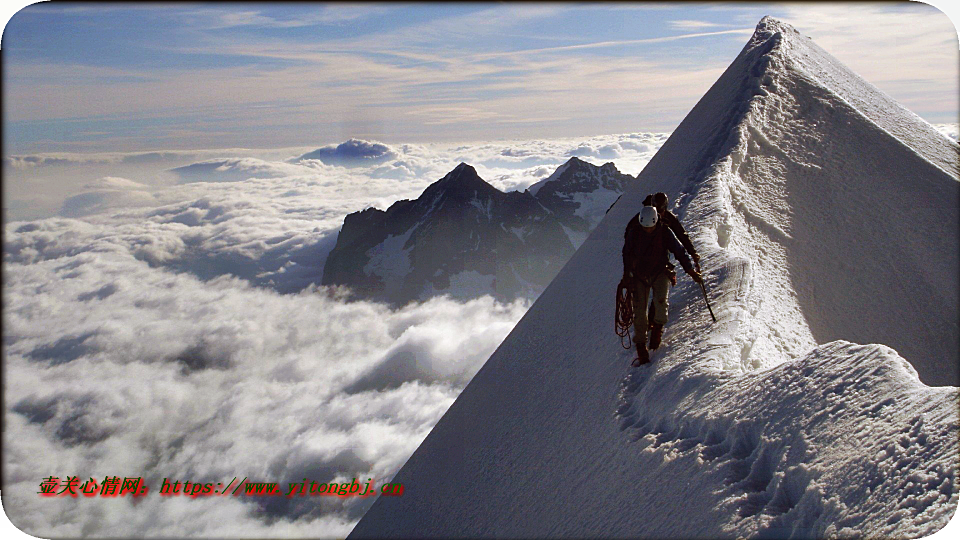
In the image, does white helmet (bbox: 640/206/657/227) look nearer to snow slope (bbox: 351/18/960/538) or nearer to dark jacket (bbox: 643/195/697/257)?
dark jacket (bbox: 643/195/697/257)

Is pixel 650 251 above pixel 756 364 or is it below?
above

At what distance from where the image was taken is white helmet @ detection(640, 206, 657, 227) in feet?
17.9

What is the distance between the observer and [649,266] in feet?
20.0

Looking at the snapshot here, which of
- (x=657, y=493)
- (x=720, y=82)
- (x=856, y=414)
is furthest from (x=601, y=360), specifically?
(x=720, y=82)

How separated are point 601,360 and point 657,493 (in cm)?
265

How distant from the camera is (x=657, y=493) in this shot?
4852 mm

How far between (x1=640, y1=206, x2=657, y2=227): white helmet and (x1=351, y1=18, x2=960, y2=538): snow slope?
5.77ft

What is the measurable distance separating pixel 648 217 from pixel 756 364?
2.20m

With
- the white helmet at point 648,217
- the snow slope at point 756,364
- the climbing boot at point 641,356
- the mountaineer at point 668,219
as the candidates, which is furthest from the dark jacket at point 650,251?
the snow slope at point 756,364

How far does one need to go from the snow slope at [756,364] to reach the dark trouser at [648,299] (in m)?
0.48

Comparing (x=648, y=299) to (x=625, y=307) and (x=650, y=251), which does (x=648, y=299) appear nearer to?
(x=625, y=307)

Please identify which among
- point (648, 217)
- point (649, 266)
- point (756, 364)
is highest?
point (648, 217)

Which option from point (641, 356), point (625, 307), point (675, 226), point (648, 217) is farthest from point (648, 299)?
point (648, 217)

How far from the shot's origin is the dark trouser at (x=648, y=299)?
612cm
